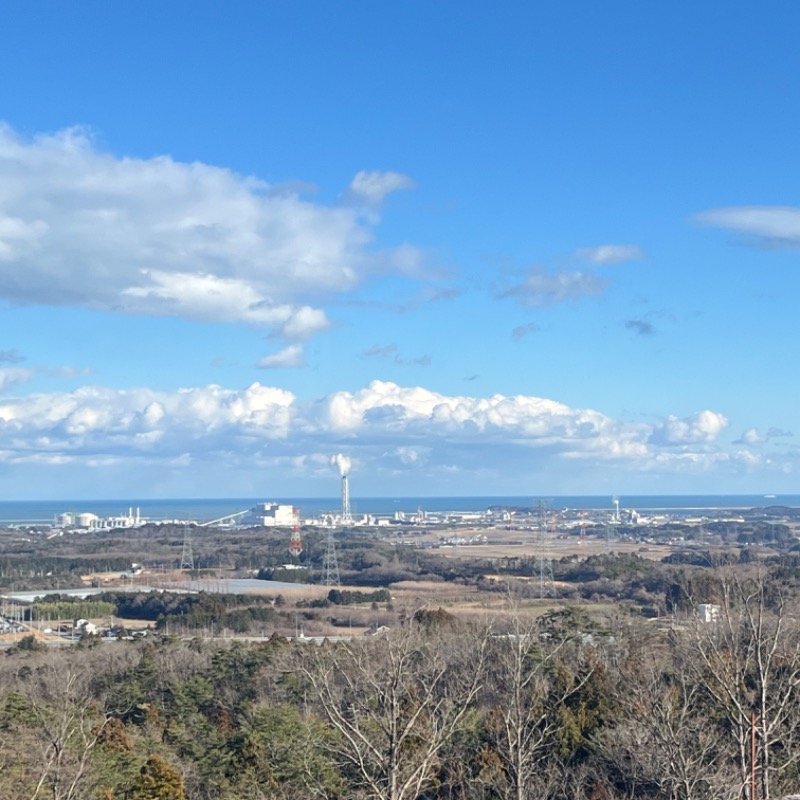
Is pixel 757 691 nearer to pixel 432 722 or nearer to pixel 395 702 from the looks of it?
pixel 432 722

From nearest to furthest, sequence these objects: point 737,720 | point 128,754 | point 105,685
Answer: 1. point 737,720
2. point 128,754
3. point 105,685

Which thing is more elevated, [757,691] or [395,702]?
[395,702]

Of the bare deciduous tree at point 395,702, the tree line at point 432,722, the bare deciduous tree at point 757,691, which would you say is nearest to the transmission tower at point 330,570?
the bare deciduous tree at point 395,702

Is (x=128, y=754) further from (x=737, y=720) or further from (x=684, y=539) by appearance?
(x=684, y=539)

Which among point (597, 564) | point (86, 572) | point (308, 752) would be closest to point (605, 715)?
point (308, 752)

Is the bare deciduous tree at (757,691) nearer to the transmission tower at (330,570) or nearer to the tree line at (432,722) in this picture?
the tree line at (432,722)

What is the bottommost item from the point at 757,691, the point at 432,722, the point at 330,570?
the point at 330,570

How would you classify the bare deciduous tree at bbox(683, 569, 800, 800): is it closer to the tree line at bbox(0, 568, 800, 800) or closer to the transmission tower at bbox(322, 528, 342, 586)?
the tree line at bbox(0, 568, 800, 800)

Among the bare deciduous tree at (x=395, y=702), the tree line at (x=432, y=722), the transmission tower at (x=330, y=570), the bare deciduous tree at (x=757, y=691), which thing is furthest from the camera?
the transmission tower at (x=330, y=570)

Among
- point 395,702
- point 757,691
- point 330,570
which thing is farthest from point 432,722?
point 330,570

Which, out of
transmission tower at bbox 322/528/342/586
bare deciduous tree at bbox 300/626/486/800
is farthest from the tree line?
transmission tower at bbox 322/528/342/586

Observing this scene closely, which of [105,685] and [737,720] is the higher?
[737,720]
